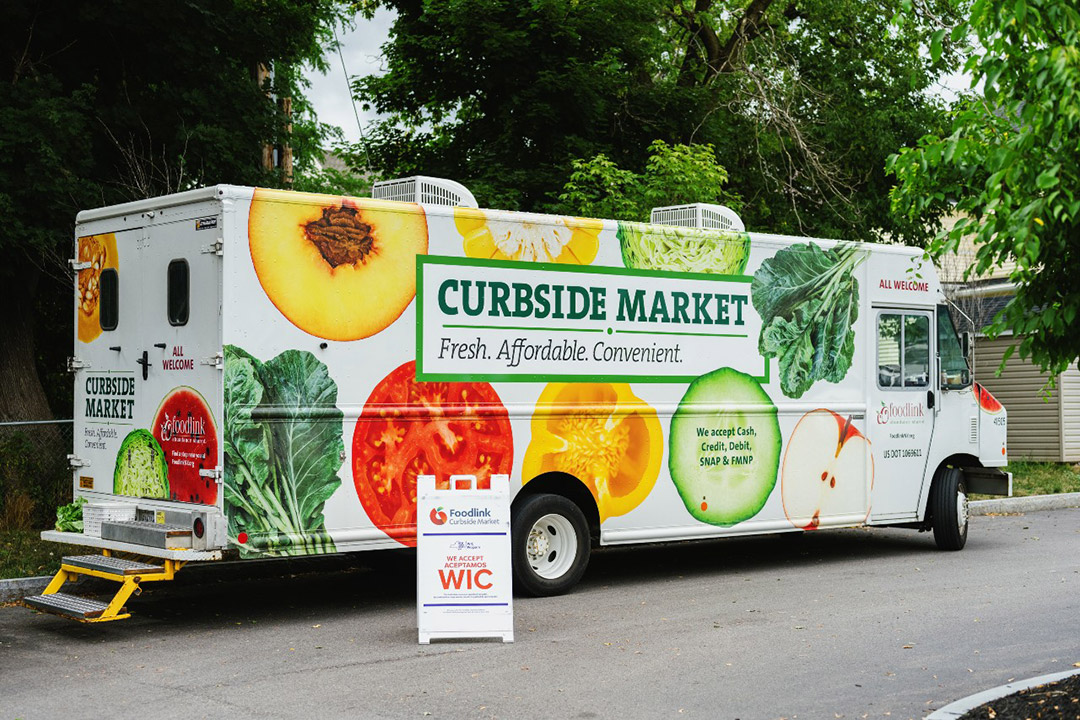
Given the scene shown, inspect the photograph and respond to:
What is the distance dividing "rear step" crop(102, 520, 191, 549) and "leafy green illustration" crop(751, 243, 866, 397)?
5820 millimetres

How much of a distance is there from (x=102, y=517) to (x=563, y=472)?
12.3 ft

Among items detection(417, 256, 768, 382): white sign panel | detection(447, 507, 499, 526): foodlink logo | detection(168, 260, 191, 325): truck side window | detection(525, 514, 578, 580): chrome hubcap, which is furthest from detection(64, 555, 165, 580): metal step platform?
detection(525, 514, 578, 580): chrome hubcap

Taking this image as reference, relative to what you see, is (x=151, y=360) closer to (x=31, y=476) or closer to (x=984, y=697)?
(x=31, y=476)

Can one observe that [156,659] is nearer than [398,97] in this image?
Yes

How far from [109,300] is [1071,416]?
61.4 ft

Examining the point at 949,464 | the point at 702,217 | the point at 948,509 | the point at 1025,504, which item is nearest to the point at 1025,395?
the point at 1025,504

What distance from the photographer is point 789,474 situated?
12242 mm

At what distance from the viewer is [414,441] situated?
9867 millimetres

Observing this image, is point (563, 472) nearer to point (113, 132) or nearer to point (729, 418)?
point (729, 418)

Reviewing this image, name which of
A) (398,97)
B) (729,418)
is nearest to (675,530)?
(729,418)

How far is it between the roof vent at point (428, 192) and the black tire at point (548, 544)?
2.69 meters

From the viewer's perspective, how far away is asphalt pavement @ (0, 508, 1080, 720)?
279 inches

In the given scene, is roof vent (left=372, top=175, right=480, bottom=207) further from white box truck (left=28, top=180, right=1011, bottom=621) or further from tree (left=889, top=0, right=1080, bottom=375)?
tree (left=889, top=0, right=1080, bottom=375)

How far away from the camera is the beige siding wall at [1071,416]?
908 inches
